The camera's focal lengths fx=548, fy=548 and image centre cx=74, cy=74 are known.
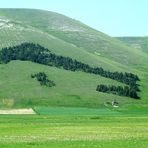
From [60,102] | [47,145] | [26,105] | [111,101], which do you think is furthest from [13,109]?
[47,145]

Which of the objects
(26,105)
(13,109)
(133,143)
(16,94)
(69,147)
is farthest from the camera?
(16,94)

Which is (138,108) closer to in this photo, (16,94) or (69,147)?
(16,94)

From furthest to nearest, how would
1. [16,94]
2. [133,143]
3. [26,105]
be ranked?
[16,94] → [26,105] → [133,143]

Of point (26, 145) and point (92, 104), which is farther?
point (92, 104)

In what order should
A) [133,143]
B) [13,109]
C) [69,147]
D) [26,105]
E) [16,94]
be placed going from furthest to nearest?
[16,94], [26,105], [13,109], [133,143], [69,147]

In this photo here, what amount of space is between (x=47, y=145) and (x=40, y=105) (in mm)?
137431

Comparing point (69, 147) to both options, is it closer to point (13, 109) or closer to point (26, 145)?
point (26, 145)

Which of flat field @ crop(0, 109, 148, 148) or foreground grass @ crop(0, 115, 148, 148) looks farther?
foreground grass @ crop(0, 115, 148, 148)

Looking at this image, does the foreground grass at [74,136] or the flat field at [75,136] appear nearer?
the flat field at [75,136]

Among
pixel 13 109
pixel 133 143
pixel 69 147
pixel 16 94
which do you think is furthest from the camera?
pixel 16 94

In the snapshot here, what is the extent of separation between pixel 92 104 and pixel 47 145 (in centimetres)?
14364

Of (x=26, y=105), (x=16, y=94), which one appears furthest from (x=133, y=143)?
(x=16, y=94)

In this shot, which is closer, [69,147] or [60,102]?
[69,147]

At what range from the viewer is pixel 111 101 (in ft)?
639
